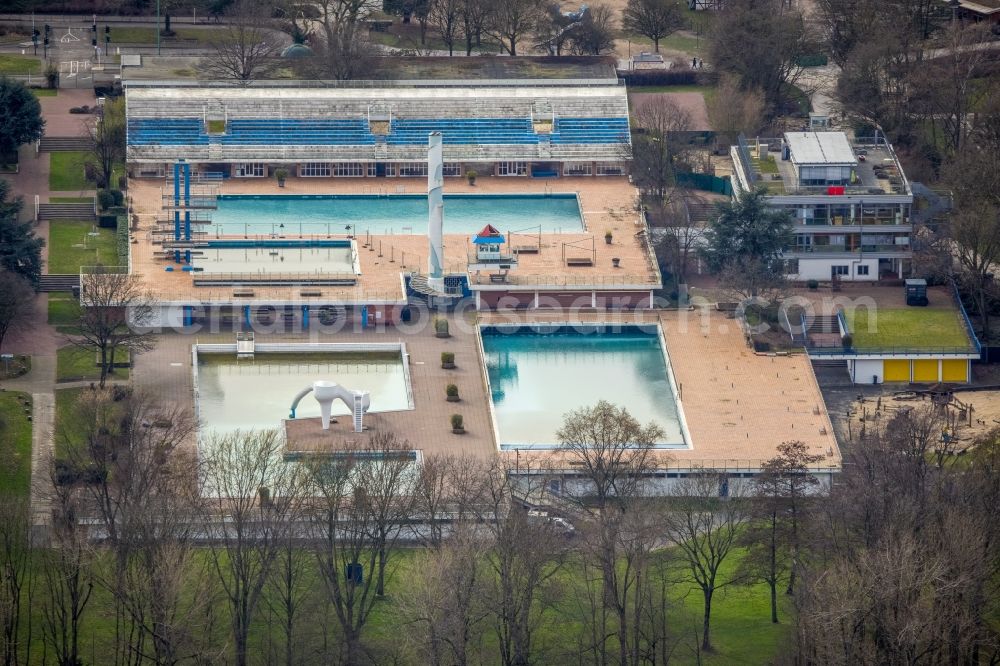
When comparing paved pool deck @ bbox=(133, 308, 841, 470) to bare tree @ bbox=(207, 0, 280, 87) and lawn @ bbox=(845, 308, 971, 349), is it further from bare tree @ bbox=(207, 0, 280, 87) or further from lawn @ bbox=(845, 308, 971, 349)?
bare tree @ bbox=(207, 0, 280, 87)

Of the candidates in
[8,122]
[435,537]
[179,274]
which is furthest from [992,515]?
[8,122]

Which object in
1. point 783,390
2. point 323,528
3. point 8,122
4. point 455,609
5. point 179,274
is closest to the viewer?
point 455,609

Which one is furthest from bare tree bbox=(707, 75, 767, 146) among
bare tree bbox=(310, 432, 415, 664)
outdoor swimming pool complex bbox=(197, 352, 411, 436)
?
bare tree bbox=(310, 432, 415, 664)

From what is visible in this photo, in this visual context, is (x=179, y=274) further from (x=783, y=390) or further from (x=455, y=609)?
(x=455, y=609)

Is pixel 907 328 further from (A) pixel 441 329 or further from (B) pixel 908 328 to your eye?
(A) pixel 441 329

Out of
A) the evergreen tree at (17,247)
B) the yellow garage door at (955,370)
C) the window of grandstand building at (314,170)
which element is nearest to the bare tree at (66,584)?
the evergreen tree at (17,247)
